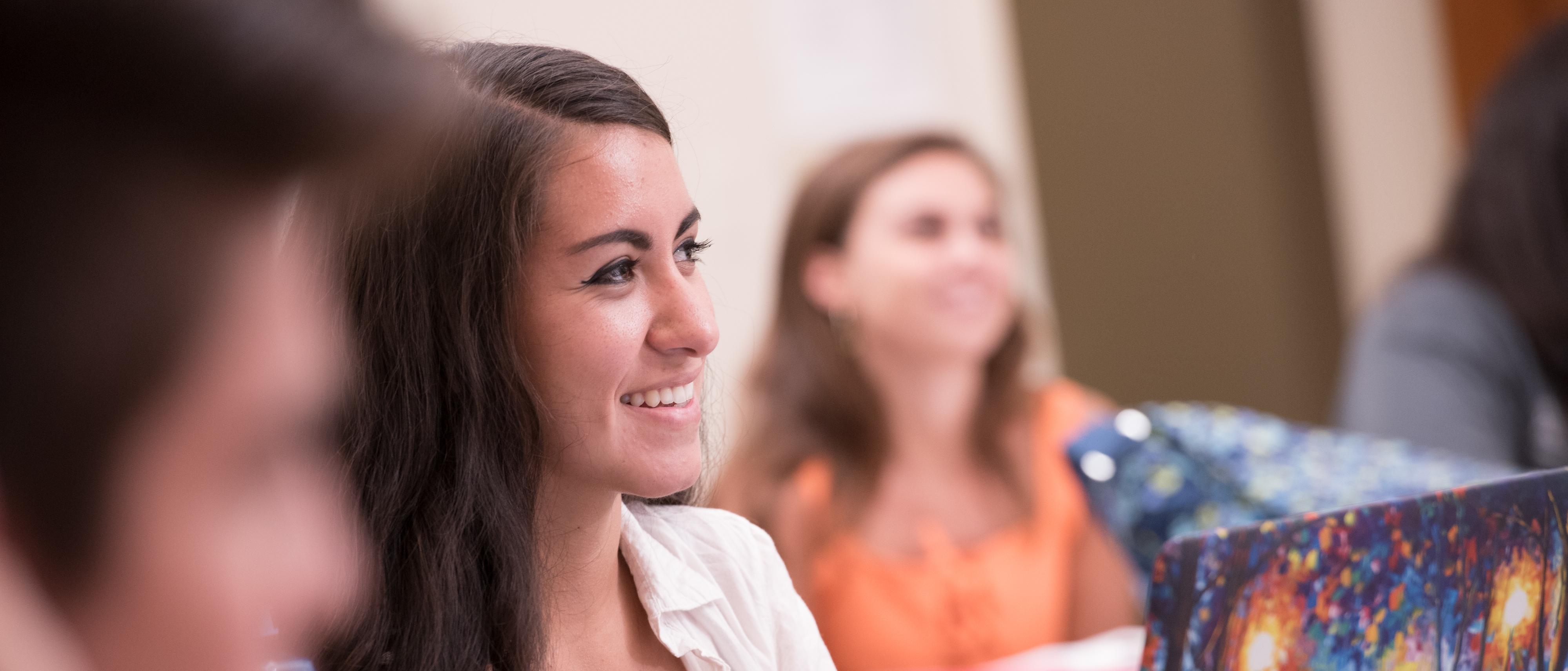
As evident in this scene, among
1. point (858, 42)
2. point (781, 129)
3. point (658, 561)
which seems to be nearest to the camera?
point (658, 561)

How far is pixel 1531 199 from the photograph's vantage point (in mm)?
1493

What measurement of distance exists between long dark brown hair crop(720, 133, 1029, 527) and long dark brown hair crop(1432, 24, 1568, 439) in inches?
24.0

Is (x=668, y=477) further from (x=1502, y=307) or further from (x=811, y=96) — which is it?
(x=811, y=96)

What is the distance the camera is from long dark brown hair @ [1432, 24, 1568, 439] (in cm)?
146

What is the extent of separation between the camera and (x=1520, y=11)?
3.21 meters

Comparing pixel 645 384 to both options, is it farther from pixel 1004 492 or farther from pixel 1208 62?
pixel 1208 62

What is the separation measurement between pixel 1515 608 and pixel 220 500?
58cm

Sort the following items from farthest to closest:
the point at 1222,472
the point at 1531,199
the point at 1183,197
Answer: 1. the point at 1183,197
2. the point at 1531,199
3. the point at 1222,472

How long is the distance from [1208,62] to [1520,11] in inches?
32.6

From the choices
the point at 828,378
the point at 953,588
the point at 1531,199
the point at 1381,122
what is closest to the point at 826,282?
the point at 828,378

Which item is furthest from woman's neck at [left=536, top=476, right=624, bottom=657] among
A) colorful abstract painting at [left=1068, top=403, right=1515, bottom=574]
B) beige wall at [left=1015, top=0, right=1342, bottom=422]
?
beige wall at [left=1015, top=0, right=1342, bottom=422]

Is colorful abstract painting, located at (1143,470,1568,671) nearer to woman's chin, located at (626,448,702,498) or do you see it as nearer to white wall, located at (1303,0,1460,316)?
woman's chin, located at (626,448,702,498)

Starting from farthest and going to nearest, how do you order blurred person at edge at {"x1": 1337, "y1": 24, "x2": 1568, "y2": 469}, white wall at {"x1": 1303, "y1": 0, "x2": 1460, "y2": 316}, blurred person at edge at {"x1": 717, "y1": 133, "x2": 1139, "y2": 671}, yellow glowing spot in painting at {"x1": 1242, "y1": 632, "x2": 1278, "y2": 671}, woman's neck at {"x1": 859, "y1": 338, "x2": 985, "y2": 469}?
white wall at {"x1": 1303, "y1": 0, "x2": 1460, "y2": 316} < woman's neck at {"x1": 859, "y1": 338, "x2": 985, "y2": 469} < blurred person at edge at {"x1": 717, "y1": 133, "x2": 1139, "y2": 671} < blurred person at edge at {"x1": 1337, "y1": 24, "x2": 1568, "y2": 469} < yellow glowing spot in painting at {"x1": 1242, "y1": 632, "x2": 1278, "y2": 671}

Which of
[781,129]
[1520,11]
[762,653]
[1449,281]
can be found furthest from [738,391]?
[1520,11]
